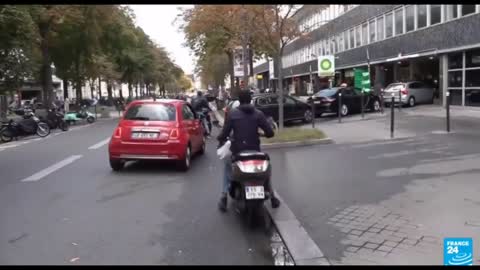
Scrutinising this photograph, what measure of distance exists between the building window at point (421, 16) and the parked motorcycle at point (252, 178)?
82.2ft

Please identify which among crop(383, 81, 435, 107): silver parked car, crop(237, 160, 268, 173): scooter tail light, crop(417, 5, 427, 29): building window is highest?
crop(417, 5, 427, 29): building window

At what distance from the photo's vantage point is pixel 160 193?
322 inches

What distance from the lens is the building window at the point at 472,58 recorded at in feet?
75.7

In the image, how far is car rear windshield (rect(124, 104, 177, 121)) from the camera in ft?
34.3

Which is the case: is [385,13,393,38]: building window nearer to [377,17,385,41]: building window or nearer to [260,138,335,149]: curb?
[377,17,385,41]: building window

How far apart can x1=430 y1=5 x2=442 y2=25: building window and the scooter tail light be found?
23684mm

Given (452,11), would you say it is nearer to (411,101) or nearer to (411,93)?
(411,93)

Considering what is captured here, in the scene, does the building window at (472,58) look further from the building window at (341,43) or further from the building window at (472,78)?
the building window at (341,43)

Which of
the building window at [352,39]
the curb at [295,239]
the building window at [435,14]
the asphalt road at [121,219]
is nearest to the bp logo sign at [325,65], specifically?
the building window at [435,14]

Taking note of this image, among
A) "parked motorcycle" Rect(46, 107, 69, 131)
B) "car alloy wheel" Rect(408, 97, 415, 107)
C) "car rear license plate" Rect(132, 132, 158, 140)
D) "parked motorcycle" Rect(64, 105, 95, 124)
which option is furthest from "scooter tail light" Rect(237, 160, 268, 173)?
"parked motorcycle" Rect(64, 105, 95, 124)

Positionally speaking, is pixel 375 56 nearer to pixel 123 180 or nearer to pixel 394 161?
pixel 394 161

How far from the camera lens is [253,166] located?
597 cm

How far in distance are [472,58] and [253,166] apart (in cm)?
2098
